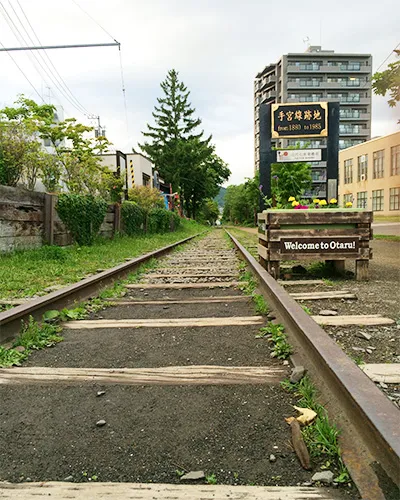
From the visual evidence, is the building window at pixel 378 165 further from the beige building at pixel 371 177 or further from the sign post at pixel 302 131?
the sign post at pixel 302 131

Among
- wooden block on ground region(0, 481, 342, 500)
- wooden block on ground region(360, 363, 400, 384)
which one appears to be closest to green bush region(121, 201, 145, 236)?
wooden block on ground region(360, 363, 400, 384)

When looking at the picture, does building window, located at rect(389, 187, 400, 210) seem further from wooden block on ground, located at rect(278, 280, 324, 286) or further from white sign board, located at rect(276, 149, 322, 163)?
wooden block on ground, located at rect(278, 280, 324, 286)

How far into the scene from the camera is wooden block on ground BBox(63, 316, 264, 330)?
3199 mm

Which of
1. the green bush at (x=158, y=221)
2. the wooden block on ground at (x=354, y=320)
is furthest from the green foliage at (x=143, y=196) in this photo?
the wooden block on ground at (x=354, y=320)

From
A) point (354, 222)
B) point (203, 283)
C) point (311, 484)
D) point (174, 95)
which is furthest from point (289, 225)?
point (174, 95)

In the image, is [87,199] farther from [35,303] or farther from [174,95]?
[174,95]

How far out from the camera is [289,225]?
5.11 m

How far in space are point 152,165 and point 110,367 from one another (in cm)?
4510

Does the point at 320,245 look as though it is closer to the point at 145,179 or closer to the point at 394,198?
the point at 145,179

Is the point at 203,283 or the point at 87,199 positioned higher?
the point at 87,199

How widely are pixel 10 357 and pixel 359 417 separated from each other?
80.5 inches

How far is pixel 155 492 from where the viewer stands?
1230 millimetres

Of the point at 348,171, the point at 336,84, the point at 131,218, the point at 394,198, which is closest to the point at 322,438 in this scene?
the point at 131,218

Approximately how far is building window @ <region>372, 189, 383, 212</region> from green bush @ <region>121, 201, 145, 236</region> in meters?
37.4
